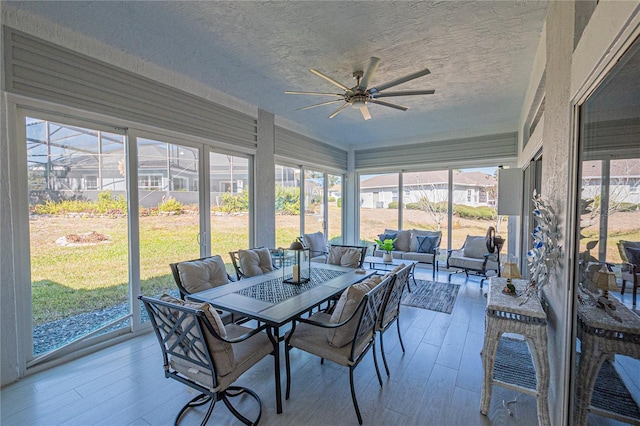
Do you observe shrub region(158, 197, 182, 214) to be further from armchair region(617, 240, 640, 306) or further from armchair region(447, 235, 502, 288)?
armchair region(447, 235, 502, 288)

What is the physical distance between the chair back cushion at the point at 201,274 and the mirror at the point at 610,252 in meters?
2.81

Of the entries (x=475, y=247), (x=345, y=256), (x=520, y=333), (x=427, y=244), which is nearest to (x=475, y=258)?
(x=475, y=247)

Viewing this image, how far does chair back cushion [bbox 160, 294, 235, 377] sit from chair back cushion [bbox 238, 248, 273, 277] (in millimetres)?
1520

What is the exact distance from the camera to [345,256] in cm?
373

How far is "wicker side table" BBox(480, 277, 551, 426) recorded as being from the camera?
5.81 ft

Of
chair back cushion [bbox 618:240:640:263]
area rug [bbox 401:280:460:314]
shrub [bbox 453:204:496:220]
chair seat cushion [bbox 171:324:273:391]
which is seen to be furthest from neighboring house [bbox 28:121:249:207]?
shrub [bbox 453:204:496:220]

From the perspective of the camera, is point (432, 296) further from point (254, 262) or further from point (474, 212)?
point (254, 262)

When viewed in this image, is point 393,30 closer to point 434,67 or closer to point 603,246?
point 434,67

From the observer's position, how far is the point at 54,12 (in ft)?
7.39

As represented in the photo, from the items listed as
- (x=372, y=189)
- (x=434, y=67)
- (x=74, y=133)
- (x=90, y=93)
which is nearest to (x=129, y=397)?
(x=74, y=133)

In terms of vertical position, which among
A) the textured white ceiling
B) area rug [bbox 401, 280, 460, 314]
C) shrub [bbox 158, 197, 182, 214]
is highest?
the textured white ceiling

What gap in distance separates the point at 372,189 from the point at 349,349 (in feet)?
18.0

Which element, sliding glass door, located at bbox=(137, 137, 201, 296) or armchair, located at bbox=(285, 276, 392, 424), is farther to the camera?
sliding glass door, located at bbox=(137, 137, 201, 296)

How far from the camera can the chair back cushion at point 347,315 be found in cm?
192
